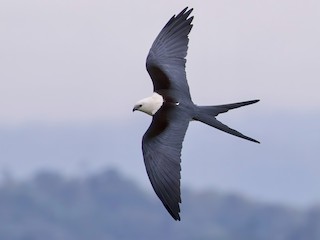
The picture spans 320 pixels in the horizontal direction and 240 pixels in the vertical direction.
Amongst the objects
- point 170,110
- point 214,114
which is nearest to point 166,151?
point 170,110

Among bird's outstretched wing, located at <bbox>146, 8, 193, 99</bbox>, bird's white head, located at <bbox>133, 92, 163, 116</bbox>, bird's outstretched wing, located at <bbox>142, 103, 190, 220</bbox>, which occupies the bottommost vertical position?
bird's outstretched wing, located at <bbox>142, 103, 190, 220</bbox>

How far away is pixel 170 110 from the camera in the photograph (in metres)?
17.6

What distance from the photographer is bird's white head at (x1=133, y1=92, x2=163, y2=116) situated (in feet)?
58.6

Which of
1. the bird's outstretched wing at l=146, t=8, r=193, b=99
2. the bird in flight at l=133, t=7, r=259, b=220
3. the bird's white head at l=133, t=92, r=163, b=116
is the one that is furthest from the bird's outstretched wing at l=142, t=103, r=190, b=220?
the bird's outstretched wing at l=146, t=8, r=193, b=99

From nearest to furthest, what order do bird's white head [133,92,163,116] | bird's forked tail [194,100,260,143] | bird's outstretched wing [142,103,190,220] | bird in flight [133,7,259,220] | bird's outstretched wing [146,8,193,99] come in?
1. bird's outstretched wing [142,103,190,220]
2. bird in flight [133,7,259,220]
3. bird's forked tail [194,100,260,143]
4. bird's white head [133,92,163,116]
5. bird's outstretched wing [146,8,193,99]

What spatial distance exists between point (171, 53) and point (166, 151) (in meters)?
2.30

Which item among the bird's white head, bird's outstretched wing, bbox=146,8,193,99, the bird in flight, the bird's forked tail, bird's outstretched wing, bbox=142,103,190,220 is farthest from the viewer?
bird's outstretched wing, bbox=146,8,193,99

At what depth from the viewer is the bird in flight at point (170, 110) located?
16.7 m

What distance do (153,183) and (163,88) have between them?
7.15ft

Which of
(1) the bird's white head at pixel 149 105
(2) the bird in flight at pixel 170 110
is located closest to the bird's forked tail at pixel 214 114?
(2) the bird in flight at pixel 170 110

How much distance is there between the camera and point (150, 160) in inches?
674

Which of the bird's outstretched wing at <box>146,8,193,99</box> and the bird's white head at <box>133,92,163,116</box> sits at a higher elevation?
the bird's outstretched wing at <box>146,8,193,99</box>

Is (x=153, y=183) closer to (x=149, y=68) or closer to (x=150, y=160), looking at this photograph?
(x=150, y=160)

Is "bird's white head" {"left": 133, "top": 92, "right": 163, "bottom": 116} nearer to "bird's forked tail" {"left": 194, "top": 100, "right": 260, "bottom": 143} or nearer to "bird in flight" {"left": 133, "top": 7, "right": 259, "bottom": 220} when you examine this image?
"bird in flight" {"left": 133, "top": 7, "right": 259, "bottom": 220}
